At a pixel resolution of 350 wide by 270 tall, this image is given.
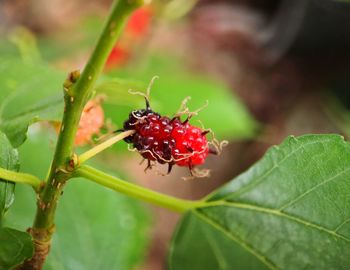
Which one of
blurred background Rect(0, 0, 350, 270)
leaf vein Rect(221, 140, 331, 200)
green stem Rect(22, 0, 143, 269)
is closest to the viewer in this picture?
green stem Rect(22, 0, 143, 269)

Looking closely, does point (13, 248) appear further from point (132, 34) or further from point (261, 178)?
point (132, 34)

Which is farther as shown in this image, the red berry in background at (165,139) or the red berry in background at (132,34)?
the red berry in background at (132,34)

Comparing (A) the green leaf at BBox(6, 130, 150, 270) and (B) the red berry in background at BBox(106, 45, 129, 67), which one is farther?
(B) the red berry in background at BBox(106, 45, 129, 67)

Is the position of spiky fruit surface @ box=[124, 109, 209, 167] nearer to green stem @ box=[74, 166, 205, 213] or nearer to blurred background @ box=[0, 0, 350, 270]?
green stem @ box=[74, 166, 205, 213]

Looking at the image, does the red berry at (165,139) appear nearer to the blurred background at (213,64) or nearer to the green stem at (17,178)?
the green stem at (17,178)

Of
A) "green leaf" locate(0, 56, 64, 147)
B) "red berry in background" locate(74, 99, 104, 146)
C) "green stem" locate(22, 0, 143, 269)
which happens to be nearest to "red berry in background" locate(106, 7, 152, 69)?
"green leaf" locate(0, 56, 64, 147)

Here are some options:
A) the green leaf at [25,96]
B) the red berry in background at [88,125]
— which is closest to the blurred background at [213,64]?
the green leaf at [25,96]
